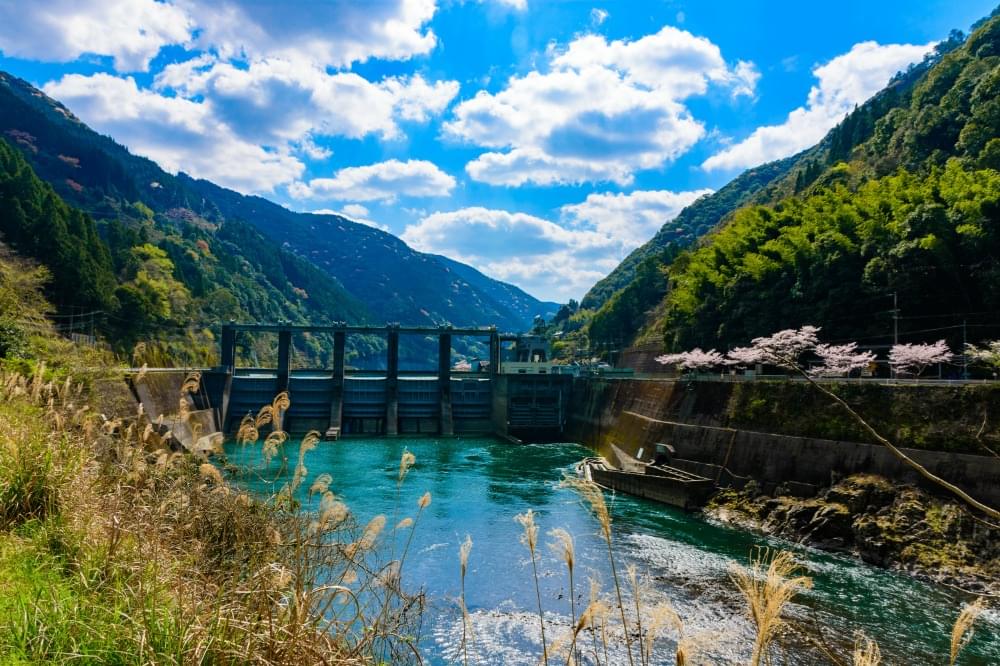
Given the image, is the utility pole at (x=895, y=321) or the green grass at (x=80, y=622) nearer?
the green grass at (x=80, y=622)

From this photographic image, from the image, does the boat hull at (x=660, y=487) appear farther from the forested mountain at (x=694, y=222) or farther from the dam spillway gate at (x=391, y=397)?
the forested mountain at (x=694, y=222)

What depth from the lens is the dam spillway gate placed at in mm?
53281

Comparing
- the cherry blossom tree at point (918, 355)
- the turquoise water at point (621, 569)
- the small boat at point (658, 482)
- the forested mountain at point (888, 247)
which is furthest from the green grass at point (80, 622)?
the forested mountain at point (888, 247)

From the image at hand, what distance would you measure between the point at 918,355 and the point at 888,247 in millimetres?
8137

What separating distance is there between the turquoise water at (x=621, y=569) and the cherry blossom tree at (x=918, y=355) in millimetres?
13647

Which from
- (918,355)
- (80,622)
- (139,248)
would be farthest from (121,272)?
(80,622)

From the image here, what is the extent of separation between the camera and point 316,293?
164 meters

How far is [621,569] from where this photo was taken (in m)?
19.4

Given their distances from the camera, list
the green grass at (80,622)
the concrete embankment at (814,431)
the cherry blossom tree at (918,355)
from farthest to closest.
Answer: the cherry blossom tree at (918,355), the concrete embankment at (814,431), the green grass at (80,622)

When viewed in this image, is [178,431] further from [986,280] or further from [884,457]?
[986,280]

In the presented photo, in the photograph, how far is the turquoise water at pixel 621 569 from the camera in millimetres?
13945

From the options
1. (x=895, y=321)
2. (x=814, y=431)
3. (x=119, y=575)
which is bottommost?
(x=814, y=431)

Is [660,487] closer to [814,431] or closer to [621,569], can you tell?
[814,431]

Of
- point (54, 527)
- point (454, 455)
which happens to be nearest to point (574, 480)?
point (54, 527)
